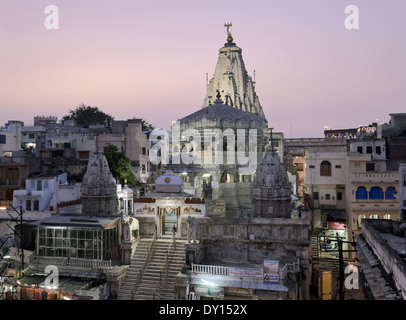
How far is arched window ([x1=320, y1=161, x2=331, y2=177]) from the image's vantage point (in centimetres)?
4371

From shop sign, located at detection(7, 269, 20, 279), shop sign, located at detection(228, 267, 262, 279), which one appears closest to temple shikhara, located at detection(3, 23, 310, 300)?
shop sign, located at detection(228, 267, 262, 279)

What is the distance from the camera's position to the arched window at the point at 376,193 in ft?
124

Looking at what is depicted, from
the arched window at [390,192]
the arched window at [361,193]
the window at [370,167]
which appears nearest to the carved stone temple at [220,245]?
the arched window at [361,193]

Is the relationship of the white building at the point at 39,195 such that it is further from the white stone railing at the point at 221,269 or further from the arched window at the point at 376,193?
the arched window at the point at 376,193

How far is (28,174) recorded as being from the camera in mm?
44688

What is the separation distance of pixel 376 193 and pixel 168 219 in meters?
23.8

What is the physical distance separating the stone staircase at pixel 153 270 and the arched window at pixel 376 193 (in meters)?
23.2

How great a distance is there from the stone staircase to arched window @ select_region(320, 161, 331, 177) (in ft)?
80.2

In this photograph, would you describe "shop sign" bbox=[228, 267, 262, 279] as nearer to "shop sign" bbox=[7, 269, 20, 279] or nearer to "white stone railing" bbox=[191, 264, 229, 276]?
"white stone railing" bbox=[191, 264, 229, 276]

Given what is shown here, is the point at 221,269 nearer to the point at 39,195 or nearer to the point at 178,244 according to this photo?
the point at 178,244

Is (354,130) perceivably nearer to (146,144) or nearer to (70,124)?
(146,144)

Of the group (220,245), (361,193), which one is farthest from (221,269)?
(361,193)

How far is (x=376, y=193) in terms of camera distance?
3806 centimetres
